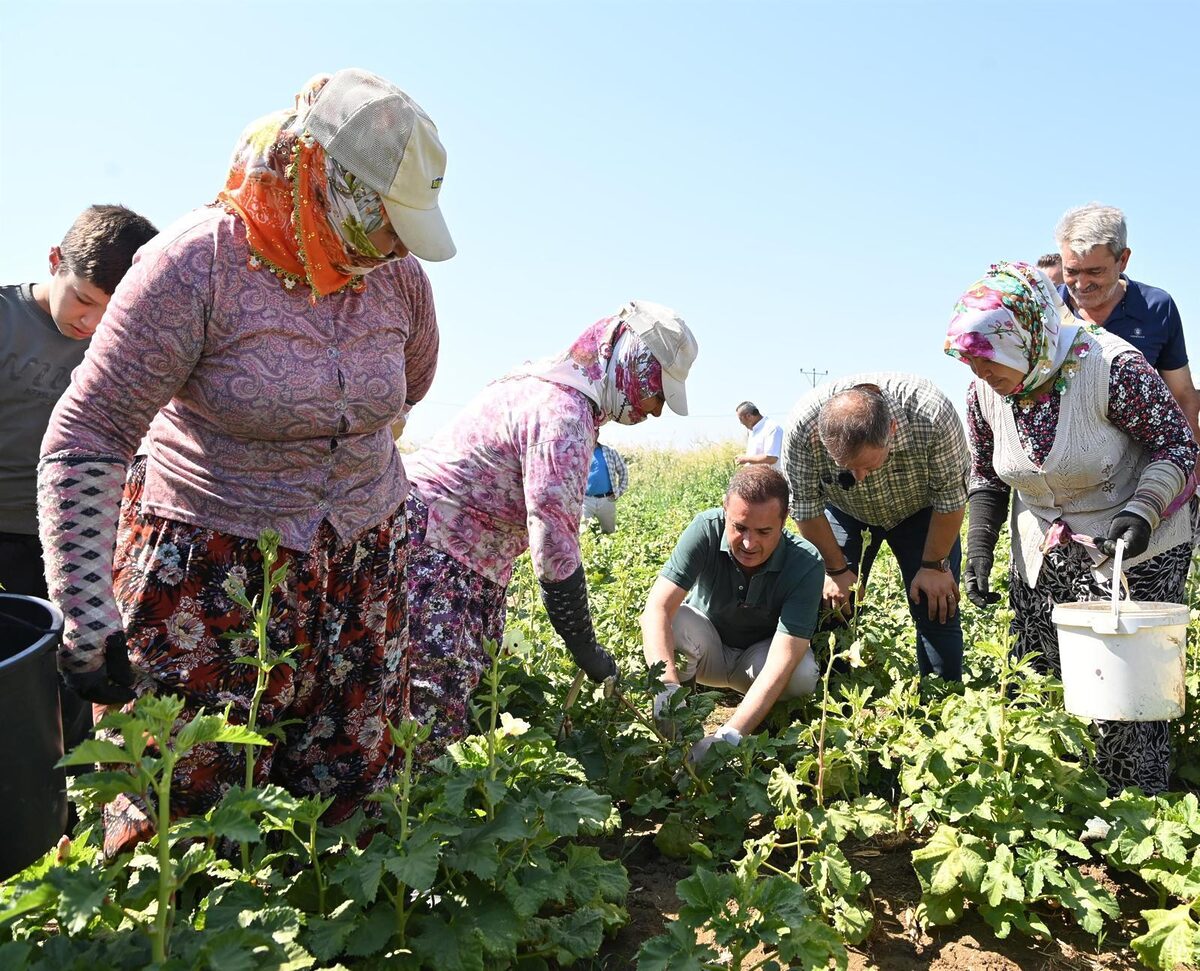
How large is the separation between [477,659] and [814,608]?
4.00ft

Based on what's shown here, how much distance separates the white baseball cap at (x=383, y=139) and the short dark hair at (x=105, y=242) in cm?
101

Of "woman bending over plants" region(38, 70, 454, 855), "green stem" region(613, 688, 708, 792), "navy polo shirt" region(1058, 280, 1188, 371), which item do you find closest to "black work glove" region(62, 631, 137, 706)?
"woman bending over plants" region(38, 70, 454, 855)

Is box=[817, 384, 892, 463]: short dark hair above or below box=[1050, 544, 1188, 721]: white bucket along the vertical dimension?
above

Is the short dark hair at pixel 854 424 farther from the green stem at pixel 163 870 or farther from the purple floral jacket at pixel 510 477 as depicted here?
the green stem at pixel 163 870

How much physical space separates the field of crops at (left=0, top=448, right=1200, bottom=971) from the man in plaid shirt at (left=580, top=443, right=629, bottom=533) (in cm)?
366

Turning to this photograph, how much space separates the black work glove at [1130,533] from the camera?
2754 millimetres

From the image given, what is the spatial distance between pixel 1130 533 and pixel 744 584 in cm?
130

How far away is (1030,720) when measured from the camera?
2.55m

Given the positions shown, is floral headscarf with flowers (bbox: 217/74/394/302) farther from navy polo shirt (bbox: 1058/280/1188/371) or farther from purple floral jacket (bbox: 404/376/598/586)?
navy polo shirt (bbox: 1058/280/1188/371)

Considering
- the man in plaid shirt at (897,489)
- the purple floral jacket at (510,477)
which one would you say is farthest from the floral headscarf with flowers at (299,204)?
the man in plaid shirt at (897,489)

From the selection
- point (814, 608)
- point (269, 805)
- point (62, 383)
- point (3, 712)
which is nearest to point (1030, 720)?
point (814, 608)

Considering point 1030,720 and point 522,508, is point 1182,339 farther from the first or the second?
point 522,508

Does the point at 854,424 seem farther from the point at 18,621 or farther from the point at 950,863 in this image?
the point at 18,621

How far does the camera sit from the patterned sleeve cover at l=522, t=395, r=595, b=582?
8.17ft
